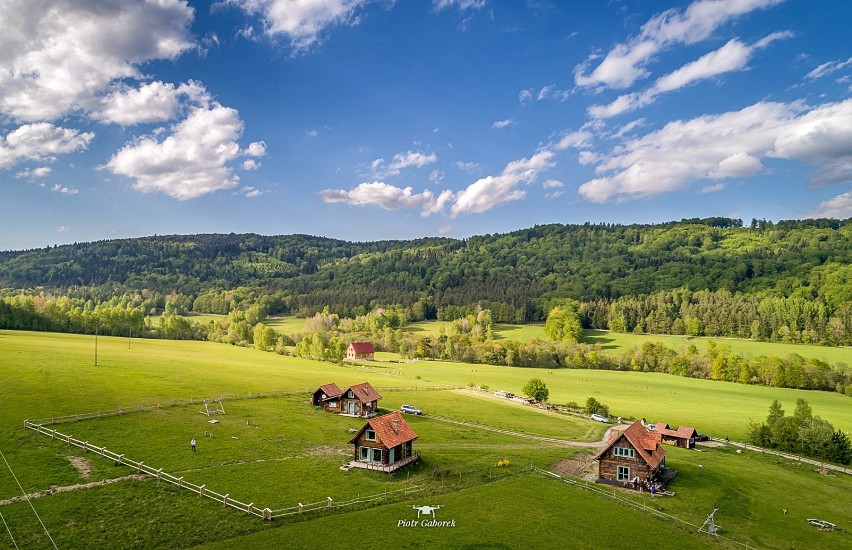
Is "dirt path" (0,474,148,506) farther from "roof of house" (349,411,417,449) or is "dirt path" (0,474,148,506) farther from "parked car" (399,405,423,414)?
"parked car" (399,405,423,414)

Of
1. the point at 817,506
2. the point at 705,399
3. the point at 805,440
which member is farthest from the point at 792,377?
the point at 817,506

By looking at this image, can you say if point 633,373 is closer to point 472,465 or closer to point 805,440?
point 805,440

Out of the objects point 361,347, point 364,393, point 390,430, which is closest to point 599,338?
point 361,347

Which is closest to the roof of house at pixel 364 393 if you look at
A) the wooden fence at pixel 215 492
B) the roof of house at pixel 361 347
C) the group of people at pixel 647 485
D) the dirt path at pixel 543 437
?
the dirt path at pixel 543 437

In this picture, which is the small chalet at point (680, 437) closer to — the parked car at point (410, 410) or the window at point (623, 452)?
the window at point (623, 452)

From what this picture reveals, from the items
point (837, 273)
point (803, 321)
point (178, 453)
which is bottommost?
point (178, 453)

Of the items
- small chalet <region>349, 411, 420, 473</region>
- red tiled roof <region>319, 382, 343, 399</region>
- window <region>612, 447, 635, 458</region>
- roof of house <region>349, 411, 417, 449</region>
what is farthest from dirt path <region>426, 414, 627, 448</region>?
small chalet <region>349, 411, 420, 473</region>
